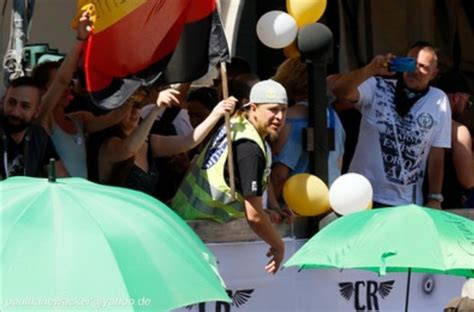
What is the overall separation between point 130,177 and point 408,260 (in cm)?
154

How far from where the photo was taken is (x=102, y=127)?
704 centimetres

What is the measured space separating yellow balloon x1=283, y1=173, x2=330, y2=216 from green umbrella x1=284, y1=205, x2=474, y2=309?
0.67 m

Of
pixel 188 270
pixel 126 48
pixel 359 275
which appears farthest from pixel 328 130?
pixel 188 270

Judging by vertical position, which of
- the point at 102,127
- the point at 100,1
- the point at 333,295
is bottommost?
the point at 333,295

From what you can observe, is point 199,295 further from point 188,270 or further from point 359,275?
point 359,275

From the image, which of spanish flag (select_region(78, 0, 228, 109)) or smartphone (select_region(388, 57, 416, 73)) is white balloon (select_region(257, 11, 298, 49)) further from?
smartphone (select_region(388, 57, 416, 73))

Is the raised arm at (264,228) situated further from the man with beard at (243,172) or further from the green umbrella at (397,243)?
the green umbrella at (397,243)

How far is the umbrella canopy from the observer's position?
21.2 ft

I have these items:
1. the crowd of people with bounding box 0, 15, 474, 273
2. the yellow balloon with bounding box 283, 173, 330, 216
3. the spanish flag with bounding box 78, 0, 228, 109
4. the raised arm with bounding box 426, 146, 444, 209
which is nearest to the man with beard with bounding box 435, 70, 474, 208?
the crowd of people with bounding box 0, 15, 474, 273

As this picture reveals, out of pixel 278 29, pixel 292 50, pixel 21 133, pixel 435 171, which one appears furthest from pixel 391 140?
pixel 21 133

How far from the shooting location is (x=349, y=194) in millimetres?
7473

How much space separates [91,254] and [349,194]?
2.95 meters

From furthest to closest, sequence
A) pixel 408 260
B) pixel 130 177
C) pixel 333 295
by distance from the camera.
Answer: pixel 333 295 < pixel 130 177 < pixel 408 260

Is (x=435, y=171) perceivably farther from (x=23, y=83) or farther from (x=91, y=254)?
(x=91, y=254)
